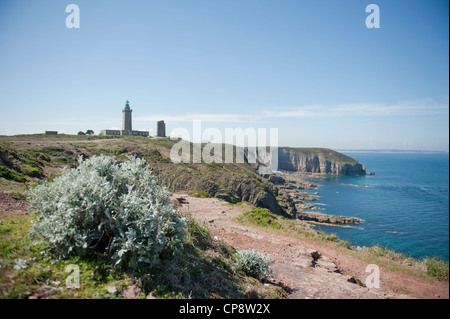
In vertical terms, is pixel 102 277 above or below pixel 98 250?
below

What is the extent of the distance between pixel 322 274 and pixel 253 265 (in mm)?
2240

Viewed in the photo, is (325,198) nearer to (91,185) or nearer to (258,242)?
(258,242)

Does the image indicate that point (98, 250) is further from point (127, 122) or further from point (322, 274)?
point (127, 122)

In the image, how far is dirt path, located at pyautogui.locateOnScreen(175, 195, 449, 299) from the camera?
17.9 feet

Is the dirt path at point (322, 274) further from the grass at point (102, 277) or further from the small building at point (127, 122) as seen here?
the small building at point (127, 122)

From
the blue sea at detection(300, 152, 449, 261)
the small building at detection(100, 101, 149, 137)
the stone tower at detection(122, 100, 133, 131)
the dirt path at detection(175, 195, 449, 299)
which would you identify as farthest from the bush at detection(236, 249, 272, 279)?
the stone tower at detection(122, 100, 133, 131)

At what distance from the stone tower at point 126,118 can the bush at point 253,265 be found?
66617 mm

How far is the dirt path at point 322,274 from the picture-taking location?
5.44 meters

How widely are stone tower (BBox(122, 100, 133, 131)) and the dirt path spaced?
2486 inches

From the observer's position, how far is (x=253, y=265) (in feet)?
18.7

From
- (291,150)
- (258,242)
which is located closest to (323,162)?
(291,150)

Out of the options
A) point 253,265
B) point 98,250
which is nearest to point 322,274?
point 253,265

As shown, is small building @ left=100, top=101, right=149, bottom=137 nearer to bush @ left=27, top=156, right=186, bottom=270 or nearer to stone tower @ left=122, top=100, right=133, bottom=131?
stone tower @ left=122, top=100, right=133, bottom=131
